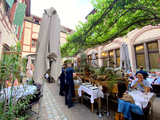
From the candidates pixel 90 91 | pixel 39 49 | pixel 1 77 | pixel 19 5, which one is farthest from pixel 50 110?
pixel 19 5

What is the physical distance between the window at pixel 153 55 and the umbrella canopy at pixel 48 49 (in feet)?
28.0

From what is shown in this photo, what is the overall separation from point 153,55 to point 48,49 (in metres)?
8.93

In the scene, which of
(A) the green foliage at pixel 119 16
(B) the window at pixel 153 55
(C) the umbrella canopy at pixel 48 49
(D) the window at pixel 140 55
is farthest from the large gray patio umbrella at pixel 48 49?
(D) the window at pixel 140 55

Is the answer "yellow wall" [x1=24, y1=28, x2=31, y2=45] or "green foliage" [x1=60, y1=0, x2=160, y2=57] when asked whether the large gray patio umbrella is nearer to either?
"green foliage" [x1=60, y1=0, x2=160, y2=57]

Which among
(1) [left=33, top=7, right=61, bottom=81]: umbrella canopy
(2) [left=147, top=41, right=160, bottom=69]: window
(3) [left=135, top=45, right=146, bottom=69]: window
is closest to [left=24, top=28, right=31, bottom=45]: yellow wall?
(1) [left=33, top=7, right=61, bottom=81]: umbrella canopy

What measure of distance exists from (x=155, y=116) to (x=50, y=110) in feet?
11.9

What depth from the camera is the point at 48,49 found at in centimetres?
192

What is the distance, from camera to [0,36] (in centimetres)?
363

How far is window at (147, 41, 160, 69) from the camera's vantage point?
22.2 ft

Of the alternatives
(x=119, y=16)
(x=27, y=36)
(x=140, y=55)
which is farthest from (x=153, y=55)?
(x=27, y=36)

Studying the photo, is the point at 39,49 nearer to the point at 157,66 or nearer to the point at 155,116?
the point at 155,116

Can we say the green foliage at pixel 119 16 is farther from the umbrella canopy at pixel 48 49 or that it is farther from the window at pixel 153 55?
the window at pixel 153 55

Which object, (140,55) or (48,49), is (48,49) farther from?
(140,55)

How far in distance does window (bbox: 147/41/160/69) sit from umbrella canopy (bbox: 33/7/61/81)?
28.0ft
